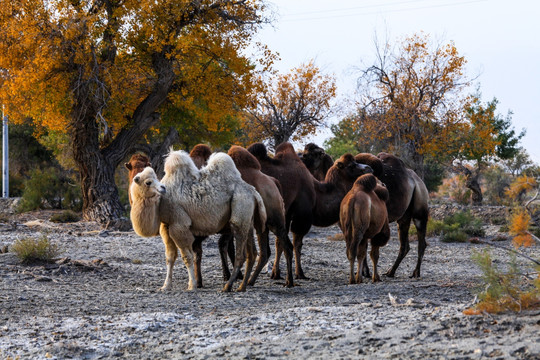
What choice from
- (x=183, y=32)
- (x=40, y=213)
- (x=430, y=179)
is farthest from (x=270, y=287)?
(x=430, y=179)

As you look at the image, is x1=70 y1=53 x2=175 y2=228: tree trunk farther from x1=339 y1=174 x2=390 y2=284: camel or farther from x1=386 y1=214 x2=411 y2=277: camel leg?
x1=339 y1=174 x2=390 y2=284: camel

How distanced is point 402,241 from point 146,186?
17.3ft

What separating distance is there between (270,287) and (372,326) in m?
4.00

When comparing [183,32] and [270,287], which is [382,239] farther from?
[183,32]

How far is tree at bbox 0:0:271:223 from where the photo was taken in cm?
1903

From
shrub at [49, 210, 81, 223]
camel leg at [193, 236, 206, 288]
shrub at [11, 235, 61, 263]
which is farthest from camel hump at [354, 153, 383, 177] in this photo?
shrub at [49, 210, 81, 223]

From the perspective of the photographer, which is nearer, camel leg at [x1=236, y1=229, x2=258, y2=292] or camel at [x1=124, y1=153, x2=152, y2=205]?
camel leg at [x1=236, y1=229, x2=258, y2=292]

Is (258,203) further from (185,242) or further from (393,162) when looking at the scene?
(393,162)

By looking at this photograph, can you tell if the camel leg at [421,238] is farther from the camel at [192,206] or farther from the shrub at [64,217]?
the shrub at [64,217]

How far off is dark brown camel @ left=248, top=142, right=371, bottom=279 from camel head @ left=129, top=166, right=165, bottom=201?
2.68m

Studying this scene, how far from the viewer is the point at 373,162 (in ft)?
41.9

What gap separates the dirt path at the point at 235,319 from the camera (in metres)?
5.64

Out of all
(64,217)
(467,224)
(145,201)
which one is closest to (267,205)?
(145,201)

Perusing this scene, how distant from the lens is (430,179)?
46.1 meters
